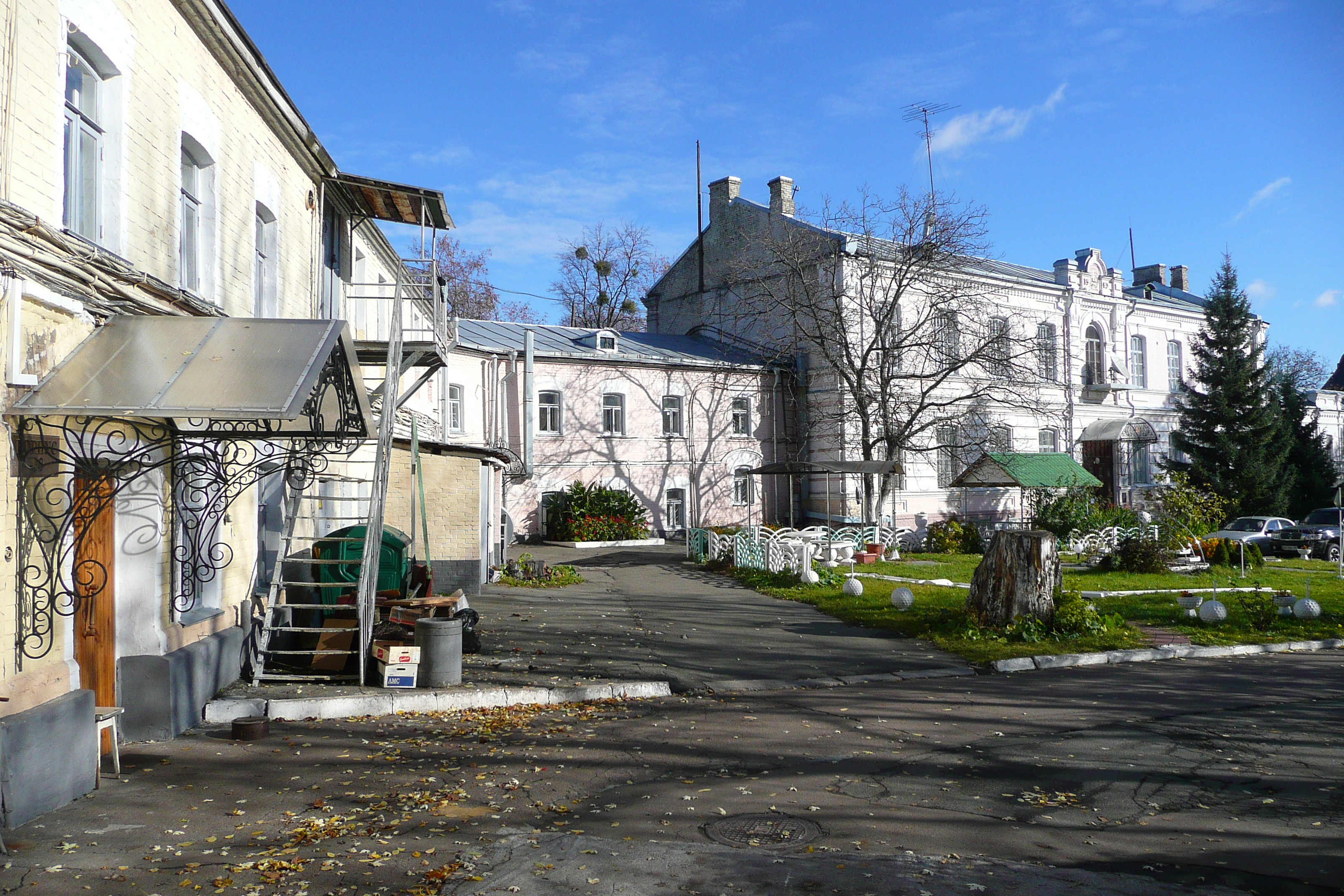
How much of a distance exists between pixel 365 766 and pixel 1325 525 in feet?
106

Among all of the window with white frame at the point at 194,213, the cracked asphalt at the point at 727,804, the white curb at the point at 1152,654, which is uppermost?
the window with white frame at the point at 194,213

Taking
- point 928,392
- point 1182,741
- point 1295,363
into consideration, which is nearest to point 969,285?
point 928,392

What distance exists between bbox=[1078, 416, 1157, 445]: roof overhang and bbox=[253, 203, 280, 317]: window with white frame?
32.1m

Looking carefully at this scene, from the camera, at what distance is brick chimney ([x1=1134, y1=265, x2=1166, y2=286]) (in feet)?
152

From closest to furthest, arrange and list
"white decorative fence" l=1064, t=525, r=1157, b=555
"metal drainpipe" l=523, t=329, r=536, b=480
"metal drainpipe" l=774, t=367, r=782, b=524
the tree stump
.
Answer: the tree stump, "white decorative fence" l=1064, t=525, r=1157, b=555, "metal drainpipe" l=523, t=329, r=536, b=480, "metal drainpipe" l=774, t=367, r=782, b=524

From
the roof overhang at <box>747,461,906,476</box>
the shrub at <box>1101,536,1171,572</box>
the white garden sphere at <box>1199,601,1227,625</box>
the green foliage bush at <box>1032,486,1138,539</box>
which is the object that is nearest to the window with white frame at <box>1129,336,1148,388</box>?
the green foliage bush at <box>1032,486,1138,539</box>

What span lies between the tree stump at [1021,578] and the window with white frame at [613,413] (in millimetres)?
18903

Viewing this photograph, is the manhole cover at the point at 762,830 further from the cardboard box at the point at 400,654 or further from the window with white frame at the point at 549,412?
the window with white frame at the point at 549,412

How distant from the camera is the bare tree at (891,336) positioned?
28.4 meters

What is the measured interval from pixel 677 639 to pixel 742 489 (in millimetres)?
20115

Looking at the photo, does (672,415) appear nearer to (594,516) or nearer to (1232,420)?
(594,516)

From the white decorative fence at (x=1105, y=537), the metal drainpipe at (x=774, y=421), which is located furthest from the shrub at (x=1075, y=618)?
the metal drainpipe at (x=774, y=421)

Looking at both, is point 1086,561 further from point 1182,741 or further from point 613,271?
point 613,271

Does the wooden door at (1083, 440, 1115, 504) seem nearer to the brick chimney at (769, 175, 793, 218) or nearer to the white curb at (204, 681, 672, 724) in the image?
the brick chimney at (769, 175, 793, 218)
